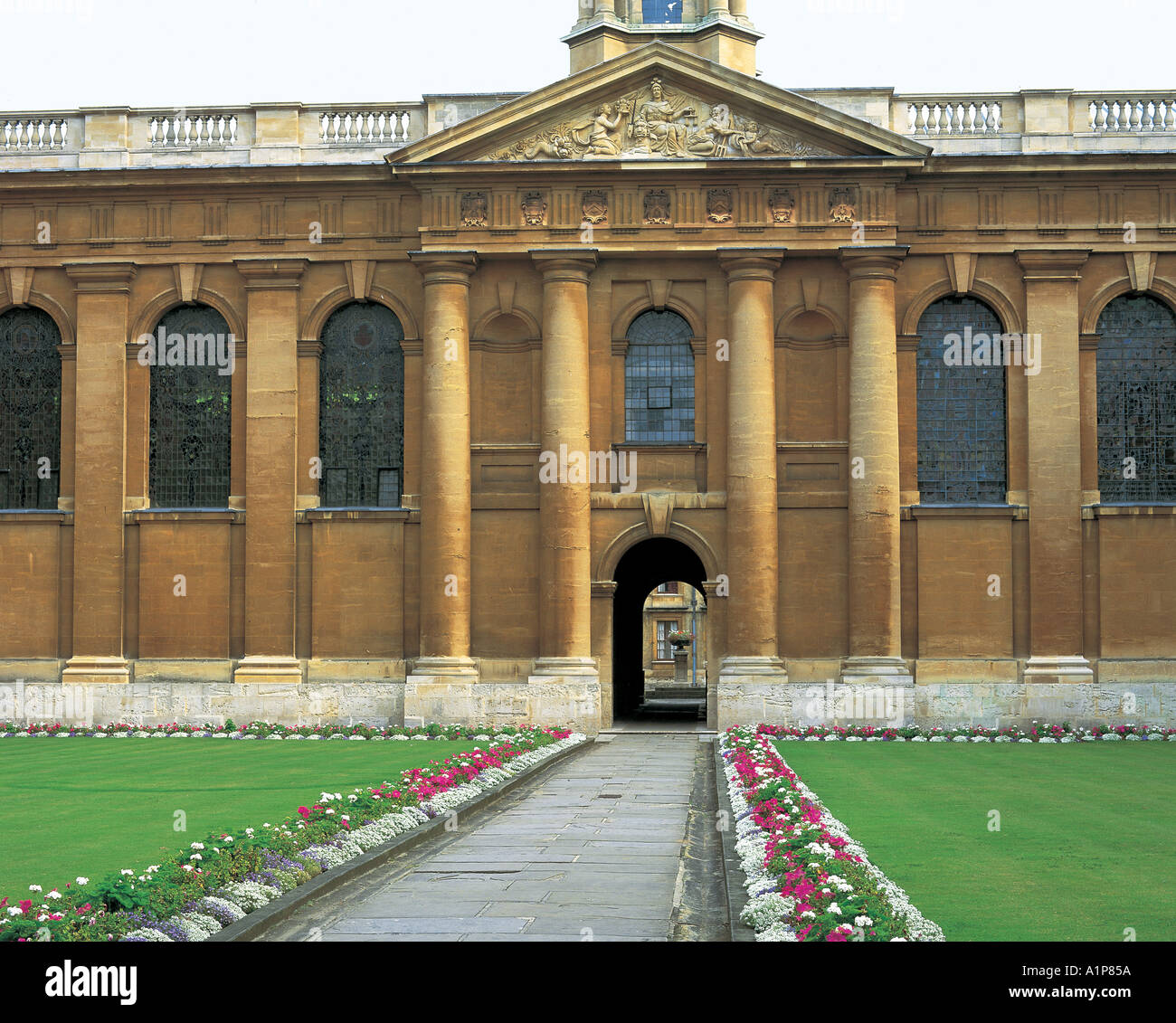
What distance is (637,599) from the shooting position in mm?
45500

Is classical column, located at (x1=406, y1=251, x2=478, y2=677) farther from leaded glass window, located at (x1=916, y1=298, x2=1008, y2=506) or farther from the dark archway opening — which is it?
leaded glass window, located at (x1=916, y1=298, x2=1008, y2=506)

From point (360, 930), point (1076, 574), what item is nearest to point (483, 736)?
point (1076, 574)

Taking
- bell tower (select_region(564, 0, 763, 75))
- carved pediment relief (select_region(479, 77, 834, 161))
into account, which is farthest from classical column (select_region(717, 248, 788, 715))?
bell tower (select_region(564, 0, 763, 75))

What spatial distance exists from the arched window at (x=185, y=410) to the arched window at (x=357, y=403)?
8.73 feet

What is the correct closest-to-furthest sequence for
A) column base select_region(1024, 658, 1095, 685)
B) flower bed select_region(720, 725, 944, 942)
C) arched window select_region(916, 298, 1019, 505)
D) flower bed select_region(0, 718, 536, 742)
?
flower bed select_region(720, 725, 944, 942) < flower bed select_region(0, 718, 536, 742) < column base select_region(1024, 658, 1095, 685) < arched window select_region(916, 298, 1019, 505)

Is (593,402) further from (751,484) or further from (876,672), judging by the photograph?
(876,672)

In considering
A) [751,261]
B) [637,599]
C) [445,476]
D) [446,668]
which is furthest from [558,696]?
[751,261]

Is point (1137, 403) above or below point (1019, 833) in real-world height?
above

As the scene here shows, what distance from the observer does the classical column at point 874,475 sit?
1417 inches

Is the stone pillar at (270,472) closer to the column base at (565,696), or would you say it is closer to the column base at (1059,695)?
the column base at (565,696)

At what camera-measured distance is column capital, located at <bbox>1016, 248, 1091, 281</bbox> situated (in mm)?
36844

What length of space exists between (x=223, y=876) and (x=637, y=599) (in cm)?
3258

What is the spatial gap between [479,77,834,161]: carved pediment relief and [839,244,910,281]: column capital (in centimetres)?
248

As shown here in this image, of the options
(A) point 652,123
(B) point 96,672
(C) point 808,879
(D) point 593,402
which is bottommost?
(C) point 808,879
